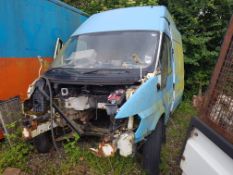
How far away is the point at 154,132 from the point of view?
4141 mm

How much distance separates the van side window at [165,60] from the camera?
4.57m

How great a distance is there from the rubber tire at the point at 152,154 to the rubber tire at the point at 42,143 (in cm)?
149

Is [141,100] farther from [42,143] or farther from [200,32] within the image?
[200,32]

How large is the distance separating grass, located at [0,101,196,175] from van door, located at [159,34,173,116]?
84cm

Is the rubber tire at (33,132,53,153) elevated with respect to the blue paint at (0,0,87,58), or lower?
lower

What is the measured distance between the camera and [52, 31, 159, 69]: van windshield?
447cm

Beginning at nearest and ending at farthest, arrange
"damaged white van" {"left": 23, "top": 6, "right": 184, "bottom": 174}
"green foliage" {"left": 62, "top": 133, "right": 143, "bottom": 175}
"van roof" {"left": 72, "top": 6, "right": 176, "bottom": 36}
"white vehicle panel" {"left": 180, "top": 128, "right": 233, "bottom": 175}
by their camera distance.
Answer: "white vehicle panel" {"left": 180, "top": 128, "right": 233, "bottom": 175}
"damaged white van" {"left": 23, "top": 6, "right": 184, "bottom": 174}
"green foliage" {"left": 62, "top": 133, "right": 143, "bottom": 175}
"van roof" {"left": 72, "top": 6, "right": 176, "bottom": 36}

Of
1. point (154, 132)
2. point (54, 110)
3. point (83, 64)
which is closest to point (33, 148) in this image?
point (54, 110)

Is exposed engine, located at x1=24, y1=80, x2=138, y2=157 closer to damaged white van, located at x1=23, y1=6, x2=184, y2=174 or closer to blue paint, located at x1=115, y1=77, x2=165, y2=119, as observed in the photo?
damaged white van, located at x1=23, y1=6, x2=184, y2=174

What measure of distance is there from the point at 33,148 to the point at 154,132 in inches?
76.4

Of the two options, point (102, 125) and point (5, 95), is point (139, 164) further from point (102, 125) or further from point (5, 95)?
point (5, 95)

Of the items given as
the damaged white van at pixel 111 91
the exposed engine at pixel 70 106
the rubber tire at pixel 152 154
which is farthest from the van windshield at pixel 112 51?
the rubber tire at pixel 152 154

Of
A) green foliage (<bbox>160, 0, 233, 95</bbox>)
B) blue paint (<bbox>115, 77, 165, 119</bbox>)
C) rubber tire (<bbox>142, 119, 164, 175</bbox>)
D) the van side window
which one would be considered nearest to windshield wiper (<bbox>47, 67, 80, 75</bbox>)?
blue paint (<bbox>115, 77, 165, 119</bbox>)

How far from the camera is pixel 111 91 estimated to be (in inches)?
163
